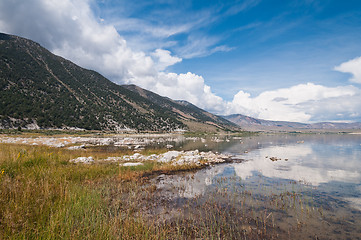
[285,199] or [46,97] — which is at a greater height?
[46,97]

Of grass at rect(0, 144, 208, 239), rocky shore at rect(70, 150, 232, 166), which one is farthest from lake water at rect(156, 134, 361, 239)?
rocky shore at rect(70, 150, 232, 166)

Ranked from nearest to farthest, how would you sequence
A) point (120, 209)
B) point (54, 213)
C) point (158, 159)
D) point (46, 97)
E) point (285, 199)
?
1. point (54, 213)
2. point (120, 209)
3. point (285, 199)
4. point (158, 159)
5. point (46, 97)

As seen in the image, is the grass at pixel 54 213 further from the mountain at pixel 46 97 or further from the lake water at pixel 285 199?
the mountain at pixel 46 97

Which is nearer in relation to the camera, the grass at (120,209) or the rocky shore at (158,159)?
the grass at (120,209)

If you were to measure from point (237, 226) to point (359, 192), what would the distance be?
1358 centimetres

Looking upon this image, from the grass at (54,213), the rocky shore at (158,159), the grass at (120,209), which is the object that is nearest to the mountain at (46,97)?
the rocky shore at (158,159)

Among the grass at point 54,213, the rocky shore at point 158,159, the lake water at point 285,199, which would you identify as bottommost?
the lake water at point 285,199

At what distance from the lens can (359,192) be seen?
1370cm

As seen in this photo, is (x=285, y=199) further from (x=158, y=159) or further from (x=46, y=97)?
(x=46, y=97)

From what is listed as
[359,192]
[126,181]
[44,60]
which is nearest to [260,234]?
[126,181]

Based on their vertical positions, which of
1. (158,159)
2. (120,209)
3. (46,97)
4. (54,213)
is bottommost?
(158,159)

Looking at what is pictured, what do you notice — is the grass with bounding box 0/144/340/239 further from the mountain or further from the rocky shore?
the mountain

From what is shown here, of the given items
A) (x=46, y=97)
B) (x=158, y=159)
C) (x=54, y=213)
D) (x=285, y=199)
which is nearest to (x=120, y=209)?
(x=54, y=213)

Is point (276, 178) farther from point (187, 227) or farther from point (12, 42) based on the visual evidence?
point (12, 42)
